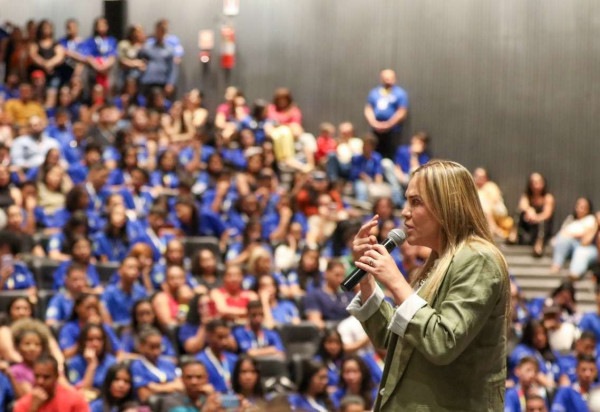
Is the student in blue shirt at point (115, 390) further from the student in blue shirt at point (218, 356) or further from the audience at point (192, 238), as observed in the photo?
the student in blue shirt at point (218, 356)

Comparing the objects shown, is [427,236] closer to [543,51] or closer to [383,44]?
Answer: [543,51]

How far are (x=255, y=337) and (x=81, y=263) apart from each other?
124cm

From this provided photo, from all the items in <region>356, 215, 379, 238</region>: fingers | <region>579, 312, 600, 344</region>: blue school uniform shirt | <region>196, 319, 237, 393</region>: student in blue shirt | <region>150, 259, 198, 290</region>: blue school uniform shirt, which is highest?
<region>356, 215, 379, 238</region>: fingers

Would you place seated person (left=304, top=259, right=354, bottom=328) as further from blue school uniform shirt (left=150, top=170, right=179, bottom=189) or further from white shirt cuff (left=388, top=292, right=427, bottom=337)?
white shirt cuff (left=388, top=292, right=427, bottom=337)

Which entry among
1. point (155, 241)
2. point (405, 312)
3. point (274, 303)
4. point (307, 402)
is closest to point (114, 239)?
point (155, 241)

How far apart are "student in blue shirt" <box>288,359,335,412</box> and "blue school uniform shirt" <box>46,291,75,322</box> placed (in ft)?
4.87

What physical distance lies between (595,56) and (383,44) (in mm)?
2438

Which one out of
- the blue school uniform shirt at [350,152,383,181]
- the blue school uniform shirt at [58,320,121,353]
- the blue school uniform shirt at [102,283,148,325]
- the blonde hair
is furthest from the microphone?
the blue school uniform shirt at [350,152,383,181]

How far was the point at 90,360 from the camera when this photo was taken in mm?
6523

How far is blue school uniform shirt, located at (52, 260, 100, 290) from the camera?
7605mm

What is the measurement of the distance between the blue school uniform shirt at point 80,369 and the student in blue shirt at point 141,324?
0.37 metres

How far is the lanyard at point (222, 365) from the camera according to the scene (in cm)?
692

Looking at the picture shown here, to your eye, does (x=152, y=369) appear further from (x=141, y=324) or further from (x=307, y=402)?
(x=307, y=402)

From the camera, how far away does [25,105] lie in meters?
11.5
